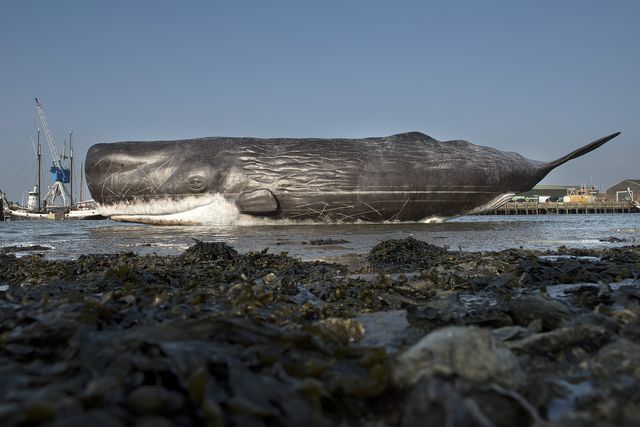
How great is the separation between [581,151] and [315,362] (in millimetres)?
20005

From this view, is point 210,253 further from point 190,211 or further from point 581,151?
point 581,151

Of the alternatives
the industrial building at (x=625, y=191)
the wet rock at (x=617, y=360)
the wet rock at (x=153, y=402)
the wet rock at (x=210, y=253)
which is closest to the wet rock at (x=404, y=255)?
the wet rock at (x=210, y=253)

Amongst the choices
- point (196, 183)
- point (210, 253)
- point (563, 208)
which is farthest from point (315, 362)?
point (563, 208)

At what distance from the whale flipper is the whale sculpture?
0.12 ft

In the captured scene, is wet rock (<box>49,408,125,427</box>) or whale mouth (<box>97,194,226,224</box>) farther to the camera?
whale mouth (<box>97,194,226,224</box>)

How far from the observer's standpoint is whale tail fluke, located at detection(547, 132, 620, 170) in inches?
722

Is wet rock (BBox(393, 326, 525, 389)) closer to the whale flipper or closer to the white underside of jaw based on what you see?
the whale flipper

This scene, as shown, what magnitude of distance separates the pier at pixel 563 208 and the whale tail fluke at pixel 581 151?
4029 centimetres

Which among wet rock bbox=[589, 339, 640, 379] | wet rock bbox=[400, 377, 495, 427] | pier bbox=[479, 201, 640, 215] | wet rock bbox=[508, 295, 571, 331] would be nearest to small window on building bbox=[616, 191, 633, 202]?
pier bbox=[479, 201, 640, 215]

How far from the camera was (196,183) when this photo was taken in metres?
17.2

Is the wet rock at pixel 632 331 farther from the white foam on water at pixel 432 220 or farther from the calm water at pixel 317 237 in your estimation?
the white foam on water at pixel 432 220

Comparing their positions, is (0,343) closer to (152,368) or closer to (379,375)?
(152,368)

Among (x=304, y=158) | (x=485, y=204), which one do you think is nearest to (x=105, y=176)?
(x=304, y=158)

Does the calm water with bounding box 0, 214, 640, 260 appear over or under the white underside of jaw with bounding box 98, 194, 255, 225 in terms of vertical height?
under
